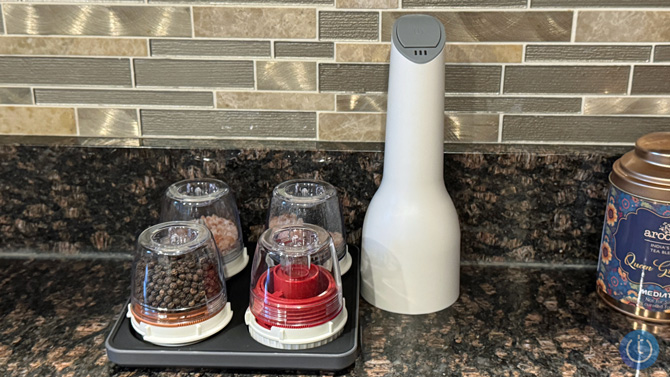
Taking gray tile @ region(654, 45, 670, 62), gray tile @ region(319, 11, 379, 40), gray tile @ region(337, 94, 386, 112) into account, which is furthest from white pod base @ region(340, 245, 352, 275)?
gray tile @ region(654, 45, 670, 62)

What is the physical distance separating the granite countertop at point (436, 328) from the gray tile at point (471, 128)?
0.20m

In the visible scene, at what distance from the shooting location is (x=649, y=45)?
3.24 ft

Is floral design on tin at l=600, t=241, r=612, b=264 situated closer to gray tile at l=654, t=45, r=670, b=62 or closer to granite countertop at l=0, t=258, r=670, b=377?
granite countertop at l=0, t=258, r=670, b=377

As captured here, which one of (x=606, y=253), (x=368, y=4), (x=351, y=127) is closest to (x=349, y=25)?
(x=368, y=4)

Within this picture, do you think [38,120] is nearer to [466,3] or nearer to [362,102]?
[362,102]

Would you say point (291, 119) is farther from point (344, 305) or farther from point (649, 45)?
point (649, 45)

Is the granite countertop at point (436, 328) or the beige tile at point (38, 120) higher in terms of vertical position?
the beige tile at point (38, 120)

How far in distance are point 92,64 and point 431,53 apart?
0.53 meters

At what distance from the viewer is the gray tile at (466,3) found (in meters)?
0.97

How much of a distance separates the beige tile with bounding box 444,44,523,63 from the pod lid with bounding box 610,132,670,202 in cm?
21

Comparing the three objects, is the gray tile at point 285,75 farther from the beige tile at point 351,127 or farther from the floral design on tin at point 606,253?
the floral design on tin at point 606,253

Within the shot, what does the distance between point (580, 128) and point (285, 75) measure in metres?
0.46

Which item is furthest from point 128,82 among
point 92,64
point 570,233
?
point 570,233

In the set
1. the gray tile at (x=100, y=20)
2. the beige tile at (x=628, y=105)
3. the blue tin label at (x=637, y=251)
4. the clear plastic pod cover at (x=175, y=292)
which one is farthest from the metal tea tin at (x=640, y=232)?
the gray tile at (x=100, y=20)
